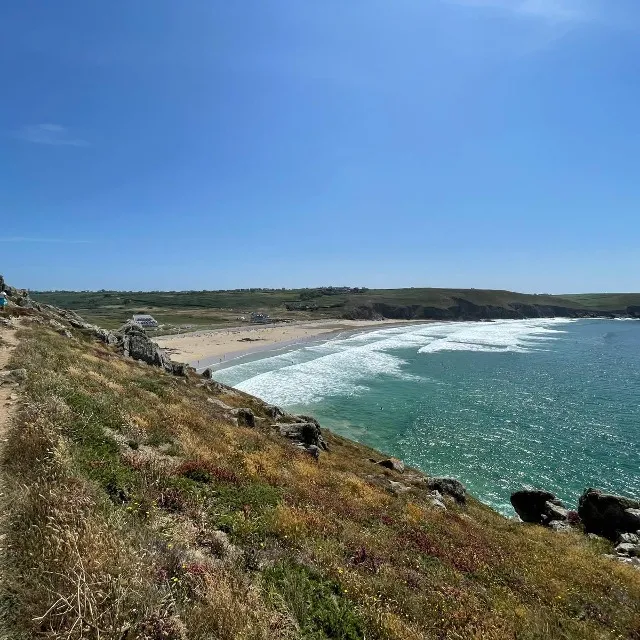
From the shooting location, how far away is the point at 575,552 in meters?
16.0

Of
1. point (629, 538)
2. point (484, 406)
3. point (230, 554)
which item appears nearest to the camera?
point (230, 554)

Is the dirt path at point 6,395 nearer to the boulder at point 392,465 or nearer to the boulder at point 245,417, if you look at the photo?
the boulder at point 245,417

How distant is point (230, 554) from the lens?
7.75 metres

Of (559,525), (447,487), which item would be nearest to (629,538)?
(559,525)

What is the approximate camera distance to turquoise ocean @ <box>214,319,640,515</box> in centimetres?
3500

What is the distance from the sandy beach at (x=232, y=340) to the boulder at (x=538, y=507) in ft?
205

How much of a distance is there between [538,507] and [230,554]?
24.7m

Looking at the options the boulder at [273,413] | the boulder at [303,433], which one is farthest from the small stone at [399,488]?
the boulder at [273,413]

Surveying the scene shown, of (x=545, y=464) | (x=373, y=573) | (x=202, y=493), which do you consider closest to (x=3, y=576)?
(x=202, y=493)

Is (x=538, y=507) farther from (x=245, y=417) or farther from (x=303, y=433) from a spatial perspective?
(x=245, y=417)

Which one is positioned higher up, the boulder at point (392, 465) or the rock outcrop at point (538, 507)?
the boulder at point (392, 465)

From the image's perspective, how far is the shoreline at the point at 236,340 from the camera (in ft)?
291

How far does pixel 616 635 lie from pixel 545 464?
100 ft

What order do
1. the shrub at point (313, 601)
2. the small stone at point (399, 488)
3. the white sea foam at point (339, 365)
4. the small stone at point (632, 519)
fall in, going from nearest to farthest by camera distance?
the shrub at point (313, 601), the small stone at point (399, 488), the small stone at point (632, 519), the white sea foam at point (339, 365)
